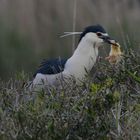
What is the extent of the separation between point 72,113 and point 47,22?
7.65 meters

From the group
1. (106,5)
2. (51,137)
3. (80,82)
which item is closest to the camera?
(51,137)

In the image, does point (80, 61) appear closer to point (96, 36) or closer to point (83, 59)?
point (83, 59)

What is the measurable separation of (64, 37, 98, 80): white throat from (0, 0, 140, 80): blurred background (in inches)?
157

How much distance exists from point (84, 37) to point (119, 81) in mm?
2000

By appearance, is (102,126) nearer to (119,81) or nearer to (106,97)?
(106,97)

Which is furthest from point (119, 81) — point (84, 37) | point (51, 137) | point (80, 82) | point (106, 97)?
point (84, 37)

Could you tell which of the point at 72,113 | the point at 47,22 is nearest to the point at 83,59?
the point at 72,113

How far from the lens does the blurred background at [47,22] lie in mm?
10219

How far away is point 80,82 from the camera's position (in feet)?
13.6

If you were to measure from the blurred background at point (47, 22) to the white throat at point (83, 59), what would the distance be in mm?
3990

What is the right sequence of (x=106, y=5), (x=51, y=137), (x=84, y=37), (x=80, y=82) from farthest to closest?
1. (x=106, y=5)
2. (x=84, y=37)
3. (x=80, y=82)
4. (x=51, y=137)

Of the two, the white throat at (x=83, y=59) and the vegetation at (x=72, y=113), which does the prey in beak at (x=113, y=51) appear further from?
the vegetation at (x=72, y=113)

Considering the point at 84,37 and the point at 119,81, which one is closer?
the point at 119,81

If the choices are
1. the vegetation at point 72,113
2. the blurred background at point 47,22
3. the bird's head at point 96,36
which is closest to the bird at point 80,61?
the bird's head at point 96,36
